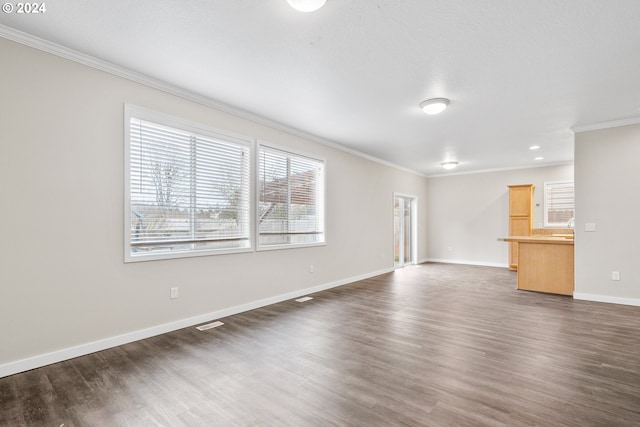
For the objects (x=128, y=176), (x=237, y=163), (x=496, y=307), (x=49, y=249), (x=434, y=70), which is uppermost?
(x=434, y=70)

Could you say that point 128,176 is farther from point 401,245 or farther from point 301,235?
point 401,245

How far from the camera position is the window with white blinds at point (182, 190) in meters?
3.12

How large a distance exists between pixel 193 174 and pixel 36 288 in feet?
5.79

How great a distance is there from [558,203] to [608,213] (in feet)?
10.3

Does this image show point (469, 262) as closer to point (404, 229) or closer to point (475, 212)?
point (475, 212)

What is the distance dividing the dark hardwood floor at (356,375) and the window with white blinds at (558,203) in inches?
156

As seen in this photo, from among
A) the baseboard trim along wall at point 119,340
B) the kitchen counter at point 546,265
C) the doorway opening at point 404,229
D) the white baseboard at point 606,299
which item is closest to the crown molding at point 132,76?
the baseboard trim along wall at point 119,340

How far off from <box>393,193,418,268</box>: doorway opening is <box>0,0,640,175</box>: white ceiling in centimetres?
394

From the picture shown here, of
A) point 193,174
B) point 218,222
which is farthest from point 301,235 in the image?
point 193,174

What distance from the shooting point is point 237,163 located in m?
4.07

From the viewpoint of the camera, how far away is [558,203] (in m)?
7.31

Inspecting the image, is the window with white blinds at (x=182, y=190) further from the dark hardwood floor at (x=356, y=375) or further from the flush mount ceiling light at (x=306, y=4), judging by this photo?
the flush mount ceiling light at (x=306, y=4)

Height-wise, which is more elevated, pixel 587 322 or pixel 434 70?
pixel 434 70

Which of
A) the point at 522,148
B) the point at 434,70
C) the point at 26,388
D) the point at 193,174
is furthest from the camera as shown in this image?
the point at 522,148
